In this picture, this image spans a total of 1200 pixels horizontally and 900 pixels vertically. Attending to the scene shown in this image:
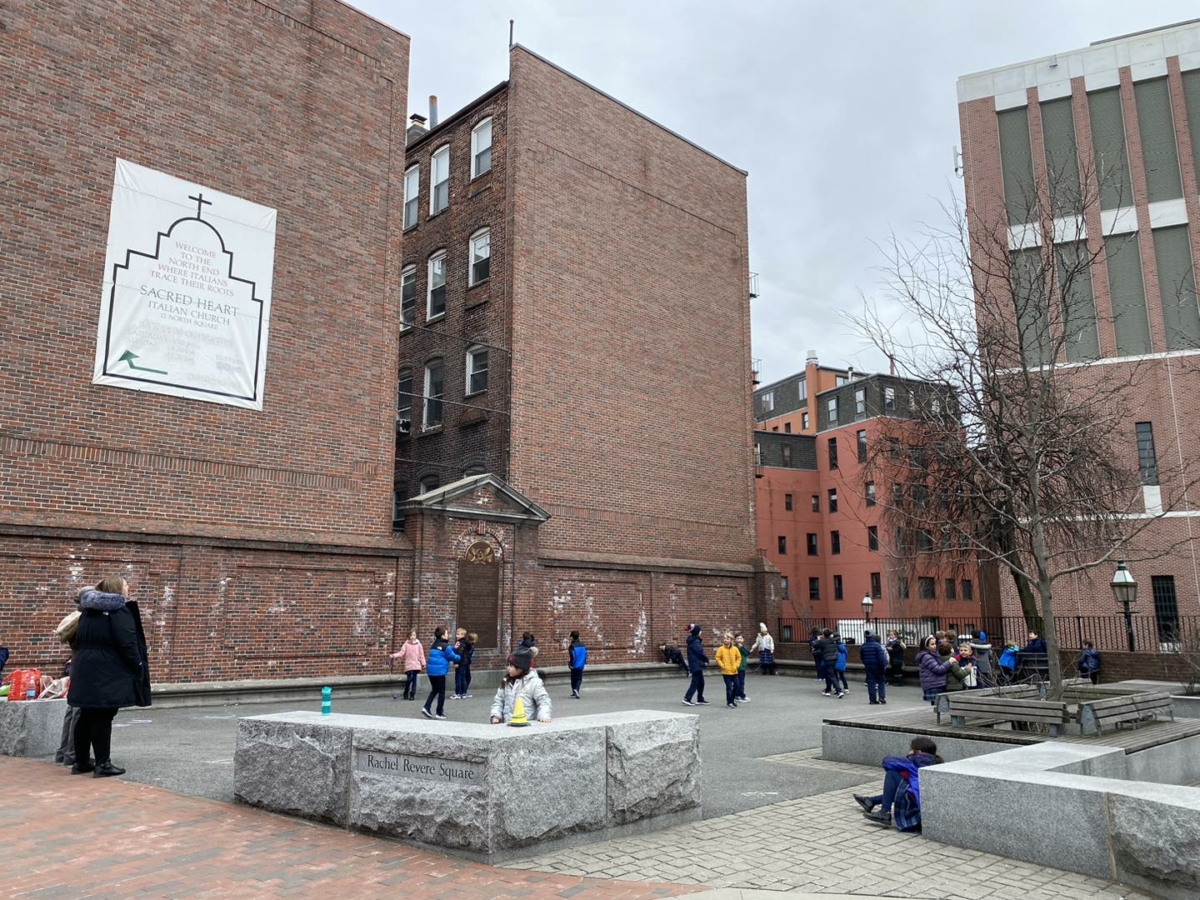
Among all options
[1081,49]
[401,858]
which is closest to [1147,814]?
[401,858]

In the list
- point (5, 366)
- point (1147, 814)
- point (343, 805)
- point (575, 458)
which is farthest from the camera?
point (575, 458)

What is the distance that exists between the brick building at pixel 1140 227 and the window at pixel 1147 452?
1.5 inches

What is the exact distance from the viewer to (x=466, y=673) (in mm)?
18938

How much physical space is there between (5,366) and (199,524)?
425cm

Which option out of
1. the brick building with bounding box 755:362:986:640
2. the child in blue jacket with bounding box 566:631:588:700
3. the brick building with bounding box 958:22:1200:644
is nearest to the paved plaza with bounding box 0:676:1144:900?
the child in blue jacket with bounding box 566:631:588:700

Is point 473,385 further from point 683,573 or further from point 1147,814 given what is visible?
point 1147,814

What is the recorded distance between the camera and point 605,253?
26750 mm

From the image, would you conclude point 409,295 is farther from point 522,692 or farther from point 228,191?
point 522,692

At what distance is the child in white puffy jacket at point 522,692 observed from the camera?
7688 mm

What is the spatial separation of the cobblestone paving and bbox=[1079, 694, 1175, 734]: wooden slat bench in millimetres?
3258

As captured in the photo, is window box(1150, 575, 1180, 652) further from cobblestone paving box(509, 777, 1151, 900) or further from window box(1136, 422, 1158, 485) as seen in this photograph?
cobblestone paving box(509, 777, 1151, 900)

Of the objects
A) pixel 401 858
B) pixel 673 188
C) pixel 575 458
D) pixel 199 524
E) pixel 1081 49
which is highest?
pixel 1081 49

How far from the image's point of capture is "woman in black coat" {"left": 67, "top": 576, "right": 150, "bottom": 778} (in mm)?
8281

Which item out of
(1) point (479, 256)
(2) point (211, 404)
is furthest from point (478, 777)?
(1) point (479, 256)
